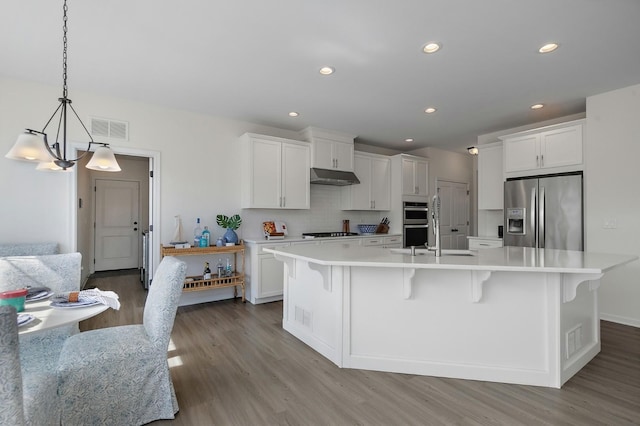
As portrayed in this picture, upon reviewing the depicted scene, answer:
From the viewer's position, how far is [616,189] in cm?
362

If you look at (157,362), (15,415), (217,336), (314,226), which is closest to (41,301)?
(157,362)

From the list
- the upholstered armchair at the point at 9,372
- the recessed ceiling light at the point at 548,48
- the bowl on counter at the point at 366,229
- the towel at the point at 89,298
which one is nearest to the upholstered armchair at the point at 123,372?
the towel at the point at 89,298

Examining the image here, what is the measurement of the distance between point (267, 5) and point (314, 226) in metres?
3.70

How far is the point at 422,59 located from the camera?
292cm

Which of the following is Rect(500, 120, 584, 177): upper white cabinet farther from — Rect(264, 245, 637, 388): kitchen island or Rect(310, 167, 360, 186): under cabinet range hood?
Rect(310, 167, 360, 186): under cabinet range hood

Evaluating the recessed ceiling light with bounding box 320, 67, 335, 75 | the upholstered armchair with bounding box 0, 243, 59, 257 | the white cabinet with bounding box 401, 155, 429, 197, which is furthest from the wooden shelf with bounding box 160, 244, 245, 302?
the white cabinet with bounding box 401, 155, 429, 197

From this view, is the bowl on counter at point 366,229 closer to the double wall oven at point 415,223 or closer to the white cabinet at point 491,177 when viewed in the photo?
the double wall oven at point 415,223

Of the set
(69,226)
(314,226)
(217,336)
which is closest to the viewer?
(217,336)

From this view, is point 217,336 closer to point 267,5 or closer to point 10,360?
point 10,360

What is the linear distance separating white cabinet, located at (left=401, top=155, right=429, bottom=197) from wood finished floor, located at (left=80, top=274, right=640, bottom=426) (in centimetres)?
362

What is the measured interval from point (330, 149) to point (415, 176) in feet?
6.39

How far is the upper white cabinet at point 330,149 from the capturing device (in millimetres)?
5055

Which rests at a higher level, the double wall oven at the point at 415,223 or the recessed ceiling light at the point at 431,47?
the recessed ceiling light at the point at 431,47

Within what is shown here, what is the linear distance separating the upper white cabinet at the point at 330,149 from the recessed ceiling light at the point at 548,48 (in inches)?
118
